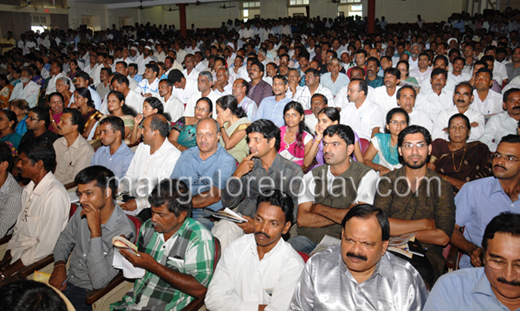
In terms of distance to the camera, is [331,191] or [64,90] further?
[64,90]

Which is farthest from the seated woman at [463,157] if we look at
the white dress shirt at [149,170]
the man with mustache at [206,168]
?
the white dress shirt at [149,170]

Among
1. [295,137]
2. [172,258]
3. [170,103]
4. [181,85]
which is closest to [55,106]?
[170,103]

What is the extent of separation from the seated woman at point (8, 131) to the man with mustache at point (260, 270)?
12.0ft

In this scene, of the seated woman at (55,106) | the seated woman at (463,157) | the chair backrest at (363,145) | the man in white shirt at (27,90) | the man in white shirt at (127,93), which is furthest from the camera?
the man in white shirt at (27,90)

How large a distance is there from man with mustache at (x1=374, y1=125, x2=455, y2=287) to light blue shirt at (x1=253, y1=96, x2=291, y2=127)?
96.1 inches

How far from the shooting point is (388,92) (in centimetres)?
533

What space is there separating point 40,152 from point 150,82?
4354 mm

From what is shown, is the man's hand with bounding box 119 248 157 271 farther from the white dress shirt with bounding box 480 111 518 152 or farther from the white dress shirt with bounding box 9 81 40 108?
the white dress shirt with bounding box 9 81 40 108

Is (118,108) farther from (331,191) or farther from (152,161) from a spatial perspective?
(331,191)

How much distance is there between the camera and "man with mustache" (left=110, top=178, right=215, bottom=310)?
2.03m

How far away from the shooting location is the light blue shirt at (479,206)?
238cm

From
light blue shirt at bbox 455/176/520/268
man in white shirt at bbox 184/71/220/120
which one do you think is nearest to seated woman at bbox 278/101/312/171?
light blue shirt at bbox 455/176/520/268

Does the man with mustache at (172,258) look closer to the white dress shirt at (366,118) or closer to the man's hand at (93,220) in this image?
the man's hand at (93,220)

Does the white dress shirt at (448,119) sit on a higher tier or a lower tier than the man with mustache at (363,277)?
higher
